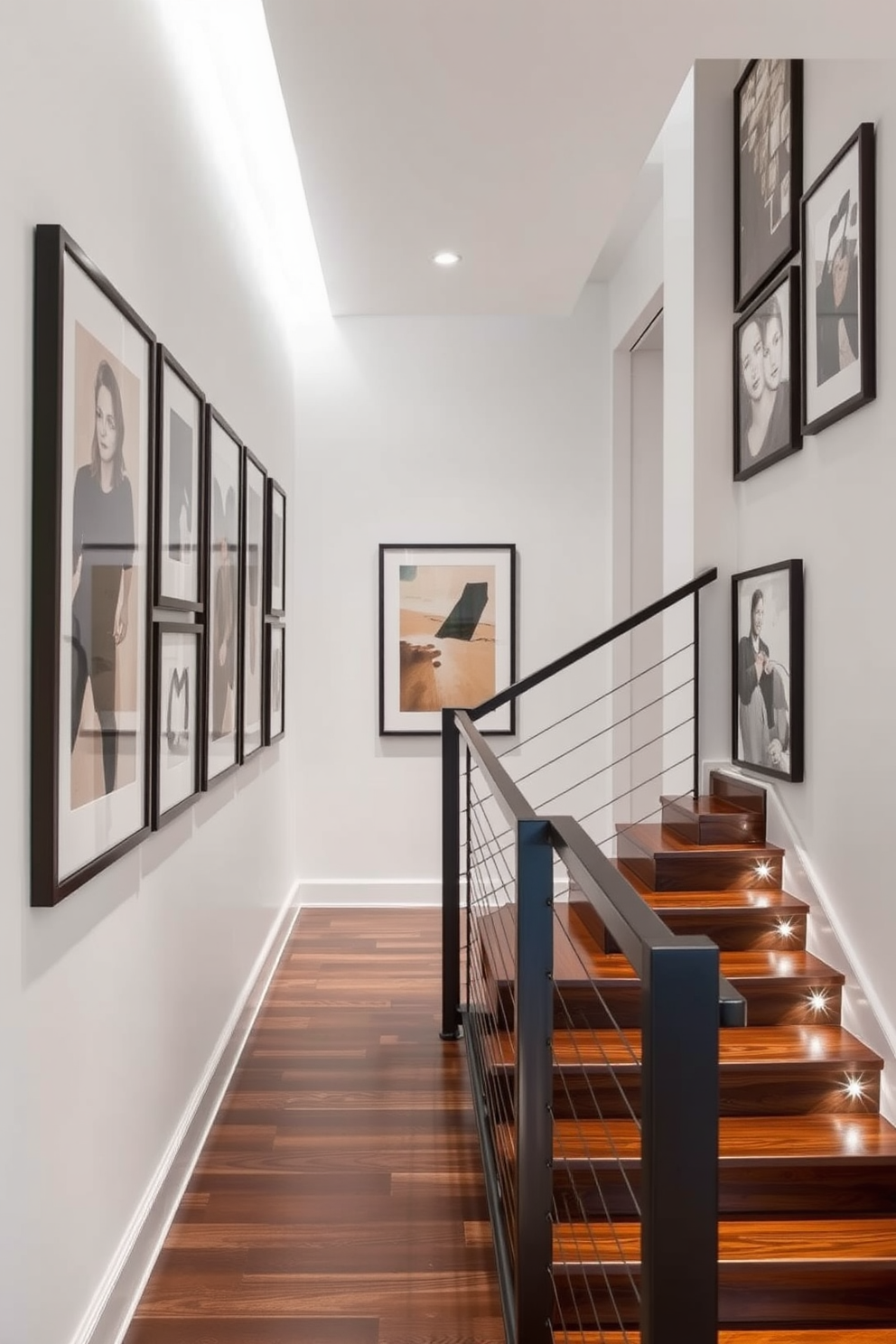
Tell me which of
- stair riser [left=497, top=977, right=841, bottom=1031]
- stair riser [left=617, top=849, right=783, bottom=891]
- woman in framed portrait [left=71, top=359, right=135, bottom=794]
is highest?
woman in framed portrait [left=71, top=359, right=135, bottom=794]

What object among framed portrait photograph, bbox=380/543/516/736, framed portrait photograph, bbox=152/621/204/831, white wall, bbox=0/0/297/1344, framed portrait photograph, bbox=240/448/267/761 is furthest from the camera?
framed portrait photograph, bbox=380/543/516/736

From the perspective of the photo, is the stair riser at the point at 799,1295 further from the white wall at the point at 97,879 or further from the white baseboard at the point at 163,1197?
the white wall at the point at 97,879

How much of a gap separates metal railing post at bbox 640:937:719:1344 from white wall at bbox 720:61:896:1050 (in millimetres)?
1765

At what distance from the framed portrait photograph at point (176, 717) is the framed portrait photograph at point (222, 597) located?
10 centimetres

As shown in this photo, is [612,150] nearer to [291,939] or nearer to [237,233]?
[237,233]

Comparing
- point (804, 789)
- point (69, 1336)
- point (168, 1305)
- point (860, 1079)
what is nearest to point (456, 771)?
point (804, 789)

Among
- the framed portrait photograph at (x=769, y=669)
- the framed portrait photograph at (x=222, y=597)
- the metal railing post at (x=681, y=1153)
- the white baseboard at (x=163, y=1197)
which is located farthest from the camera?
the framed portrait photograph at (x=769, y=669)

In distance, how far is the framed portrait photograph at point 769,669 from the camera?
2885 mm

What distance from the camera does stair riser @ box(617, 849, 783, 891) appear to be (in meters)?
3.00

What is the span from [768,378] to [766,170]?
2.08 feet

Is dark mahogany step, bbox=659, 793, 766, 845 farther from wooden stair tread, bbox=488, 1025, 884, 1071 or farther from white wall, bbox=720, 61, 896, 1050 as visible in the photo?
wooden stair tread, bbox=488, 1025, 884, 1071

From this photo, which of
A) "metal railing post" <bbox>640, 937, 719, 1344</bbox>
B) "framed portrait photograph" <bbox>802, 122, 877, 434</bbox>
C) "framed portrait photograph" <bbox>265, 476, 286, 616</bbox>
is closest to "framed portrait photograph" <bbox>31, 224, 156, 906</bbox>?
"metal railing post" <bbox>640, 937, 719, 1344</bbox>

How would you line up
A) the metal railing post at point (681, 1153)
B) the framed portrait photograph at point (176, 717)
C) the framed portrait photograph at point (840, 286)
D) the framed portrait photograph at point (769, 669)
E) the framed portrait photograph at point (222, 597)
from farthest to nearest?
1. the framed portrait photograph at point (769, 669)
2. the framed portrait photograph at point (222, 597)
3. the framed portrait photograph at point (840, 286)
4. the framed portrait photograph at point (176, 717)
5. the metal railing post at point (681, 1153)

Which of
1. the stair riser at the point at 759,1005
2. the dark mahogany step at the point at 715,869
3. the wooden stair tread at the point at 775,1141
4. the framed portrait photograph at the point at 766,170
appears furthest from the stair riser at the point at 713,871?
the framed portrait photograph at the point at 766,170
